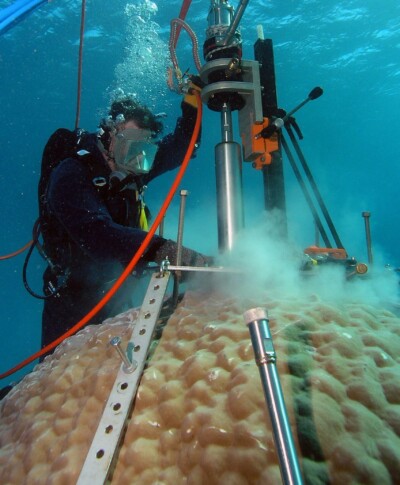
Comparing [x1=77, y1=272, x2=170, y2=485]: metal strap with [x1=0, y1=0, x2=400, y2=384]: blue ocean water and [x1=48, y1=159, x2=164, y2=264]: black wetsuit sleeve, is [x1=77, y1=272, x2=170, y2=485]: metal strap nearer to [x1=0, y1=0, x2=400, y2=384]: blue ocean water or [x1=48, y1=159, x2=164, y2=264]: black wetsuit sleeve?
[x1=48, y1=159, x2=164, y2=264]: black wetsuit sleeve

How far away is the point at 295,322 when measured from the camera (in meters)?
1.62

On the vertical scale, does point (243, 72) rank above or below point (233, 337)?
above

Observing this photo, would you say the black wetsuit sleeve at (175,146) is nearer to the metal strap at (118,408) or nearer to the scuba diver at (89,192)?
the scuba diver at (89,192)

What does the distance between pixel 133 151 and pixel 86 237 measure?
124 cm

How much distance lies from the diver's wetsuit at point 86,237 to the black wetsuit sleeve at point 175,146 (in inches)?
0.7

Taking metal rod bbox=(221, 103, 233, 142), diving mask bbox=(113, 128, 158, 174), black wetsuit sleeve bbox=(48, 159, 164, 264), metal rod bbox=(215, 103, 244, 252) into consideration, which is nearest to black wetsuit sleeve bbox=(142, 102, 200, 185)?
diving mask bbox=(113, 128, 158, 174)

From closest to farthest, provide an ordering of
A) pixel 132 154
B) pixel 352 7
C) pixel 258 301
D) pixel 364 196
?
1. pixel 258 301
2. pixel 132 154
3. pixel 352 7
4. pixel 364 196

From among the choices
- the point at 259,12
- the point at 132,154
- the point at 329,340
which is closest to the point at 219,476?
the point at 329,340

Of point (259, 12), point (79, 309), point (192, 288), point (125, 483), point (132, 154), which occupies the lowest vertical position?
point (125, 483)

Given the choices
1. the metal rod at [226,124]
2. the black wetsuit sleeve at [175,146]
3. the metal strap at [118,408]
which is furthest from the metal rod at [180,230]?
the black wetsuit sleeve at [175,146]

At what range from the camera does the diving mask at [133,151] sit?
3.71 m

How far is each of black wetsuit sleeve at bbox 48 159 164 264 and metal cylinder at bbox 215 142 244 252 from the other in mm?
537

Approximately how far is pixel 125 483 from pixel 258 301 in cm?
108

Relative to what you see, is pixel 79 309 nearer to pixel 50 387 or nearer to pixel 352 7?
pixel 50 387
